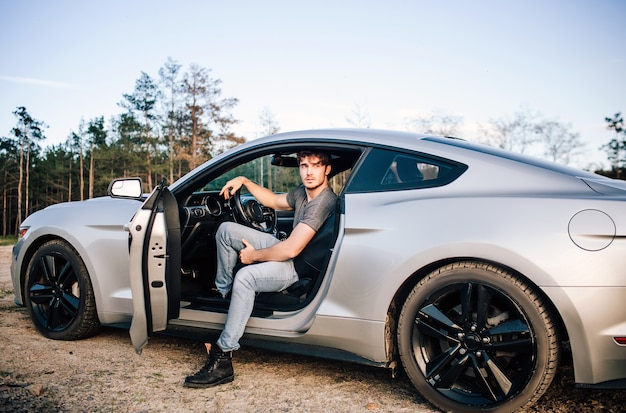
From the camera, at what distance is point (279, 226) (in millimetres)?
4906

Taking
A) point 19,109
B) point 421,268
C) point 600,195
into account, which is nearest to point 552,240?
point 600,195

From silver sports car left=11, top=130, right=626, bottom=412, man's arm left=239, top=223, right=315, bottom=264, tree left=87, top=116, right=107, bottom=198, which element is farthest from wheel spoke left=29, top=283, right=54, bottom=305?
tree left=87, top=116, right=107, bottom=198

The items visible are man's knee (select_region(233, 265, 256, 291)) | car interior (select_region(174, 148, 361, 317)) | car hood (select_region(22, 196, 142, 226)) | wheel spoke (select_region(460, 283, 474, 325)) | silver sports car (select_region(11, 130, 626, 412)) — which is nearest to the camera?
silver sports car (select_region(11, 130, 626, 412))

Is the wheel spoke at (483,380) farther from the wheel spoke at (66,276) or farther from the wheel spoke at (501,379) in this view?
the wheel spoke at (66,276)

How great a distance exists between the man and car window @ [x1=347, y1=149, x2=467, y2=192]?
43 cm

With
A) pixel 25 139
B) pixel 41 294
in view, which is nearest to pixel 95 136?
pixel 25 139

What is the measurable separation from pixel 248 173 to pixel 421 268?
1.96m

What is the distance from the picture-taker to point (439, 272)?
262 centimetres

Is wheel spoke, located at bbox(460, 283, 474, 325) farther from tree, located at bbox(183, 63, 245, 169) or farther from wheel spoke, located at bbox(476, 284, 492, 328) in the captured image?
tree, located at bbox(183, 63, 245, 169)

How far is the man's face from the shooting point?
3.33 meters

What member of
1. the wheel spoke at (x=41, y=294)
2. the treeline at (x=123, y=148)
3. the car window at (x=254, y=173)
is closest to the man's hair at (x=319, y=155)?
the car window at (x=254, y=173)

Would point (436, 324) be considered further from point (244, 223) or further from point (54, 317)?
point (54, 317)

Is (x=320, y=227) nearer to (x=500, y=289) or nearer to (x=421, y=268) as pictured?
(x=421, y=268)

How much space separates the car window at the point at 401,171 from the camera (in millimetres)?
2748
